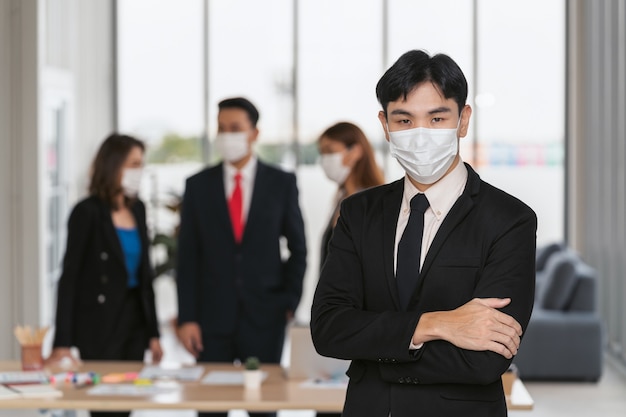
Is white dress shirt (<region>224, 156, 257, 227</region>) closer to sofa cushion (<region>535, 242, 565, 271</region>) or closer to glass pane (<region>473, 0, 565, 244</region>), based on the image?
sofa cushion (<region>535, 242, 565, 271</region>)

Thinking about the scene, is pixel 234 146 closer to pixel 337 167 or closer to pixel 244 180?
pixel 244 180

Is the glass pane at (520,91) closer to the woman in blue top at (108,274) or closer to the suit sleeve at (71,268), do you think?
the woman in blue top at (108,274)

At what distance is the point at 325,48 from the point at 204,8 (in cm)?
135

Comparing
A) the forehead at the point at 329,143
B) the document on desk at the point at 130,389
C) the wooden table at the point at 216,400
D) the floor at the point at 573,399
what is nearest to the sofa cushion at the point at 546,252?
the floor at the point at 573,399

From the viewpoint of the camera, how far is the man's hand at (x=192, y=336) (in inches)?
186

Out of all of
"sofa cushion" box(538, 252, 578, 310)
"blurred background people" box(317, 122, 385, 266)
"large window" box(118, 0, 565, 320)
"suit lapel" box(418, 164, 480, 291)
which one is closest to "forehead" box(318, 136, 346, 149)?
"blurred background people" box(317, 122, 385, 266)

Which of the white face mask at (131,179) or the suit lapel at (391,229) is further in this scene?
the white face mask at (131,179)

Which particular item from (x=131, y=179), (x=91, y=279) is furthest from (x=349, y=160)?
(x=91, y=279)

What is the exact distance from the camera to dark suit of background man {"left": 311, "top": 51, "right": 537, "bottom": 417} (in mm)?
2439

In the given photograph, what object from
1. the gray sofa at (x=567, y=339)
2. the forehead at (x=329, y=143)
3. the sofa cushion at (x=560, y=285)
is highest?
the forehead at (x=329, y=143)

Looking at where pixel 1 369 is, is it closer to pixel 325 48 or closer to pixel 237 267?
pixel 237 267

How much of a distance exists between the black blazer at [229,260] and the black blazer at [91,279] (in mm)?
314

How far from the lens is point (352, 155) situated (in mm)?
4738

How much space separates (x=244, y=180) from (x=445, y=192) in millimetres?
2415
